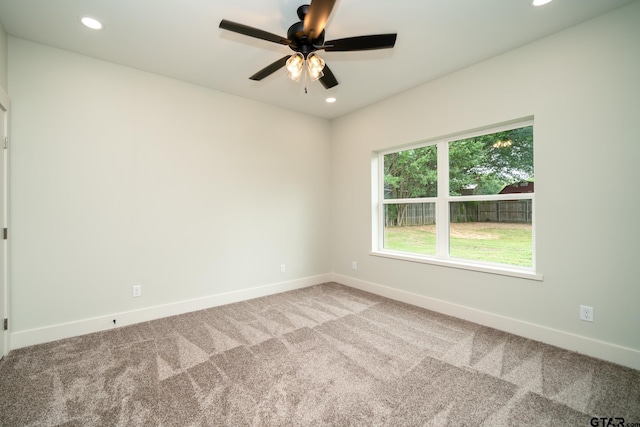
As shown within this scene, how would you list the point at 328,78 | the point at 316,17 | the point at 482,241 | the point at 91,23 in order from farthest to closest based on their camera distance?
the point at 482,241 → the point at 328,78 → the point at 91,23 → the point at 316,17

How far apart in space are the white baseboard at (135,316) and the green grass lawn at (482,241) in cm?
188

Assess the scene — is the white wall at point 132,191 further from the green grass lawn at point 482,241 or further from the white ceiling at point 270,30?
the green grass lawn at point 482,241

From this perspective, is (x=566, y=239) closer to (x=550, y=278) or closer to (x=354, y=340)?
(x=550, y=278)

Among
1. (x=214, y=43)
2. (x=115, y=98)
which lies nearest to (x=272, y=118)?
(x=214, y=43)

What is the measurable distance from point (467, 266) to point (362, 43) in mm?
2462

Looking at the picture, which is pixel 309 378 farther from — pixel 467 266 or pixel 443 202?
pixel 443 202

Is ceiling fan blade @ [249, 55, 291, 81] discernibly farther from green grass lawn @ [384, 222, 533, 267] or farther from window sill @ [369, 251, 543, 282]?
window sill @ [369, 251, 543, 282]

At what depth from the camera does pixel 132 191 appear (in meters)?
2.97

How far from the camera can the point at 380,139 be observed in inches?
155

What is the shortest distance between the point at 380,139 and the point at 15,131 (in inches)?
151

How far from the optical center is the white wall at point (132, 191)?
2.51m

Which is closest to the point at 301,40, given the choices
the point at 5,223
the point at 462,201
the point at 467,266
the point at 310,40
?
the point at 310,40

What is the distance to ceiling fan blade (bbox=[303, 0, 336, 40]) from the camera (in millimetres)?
1521

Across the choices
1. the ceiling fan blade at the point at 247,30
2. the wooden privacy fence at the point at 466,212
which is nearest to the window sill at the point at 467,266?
the wooden privacy fence at the point at 466,212
